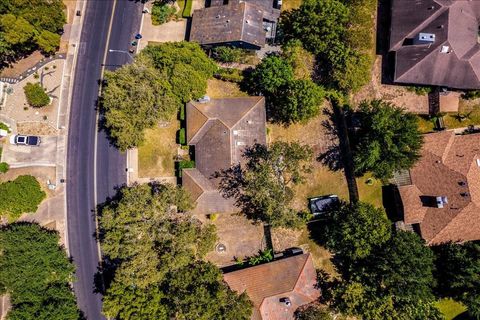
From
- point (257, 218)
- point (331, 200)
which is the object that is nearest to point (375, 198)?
point (331, 200)

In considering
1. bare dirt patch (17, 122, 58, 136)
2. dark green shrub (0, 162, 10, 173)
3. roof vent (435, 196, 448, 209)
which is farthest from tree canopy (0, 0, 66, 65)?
roof vent (435, 196, 448, 209)

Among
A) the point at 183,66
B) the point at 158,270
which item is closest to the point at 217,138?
the point at 183,66

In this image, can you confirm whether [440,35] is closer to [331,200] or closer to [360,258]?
[331,200]

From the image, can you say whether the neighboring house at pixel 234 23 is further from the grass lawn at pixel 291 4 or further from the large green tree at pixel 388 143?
the large green tree at pixel 388 143

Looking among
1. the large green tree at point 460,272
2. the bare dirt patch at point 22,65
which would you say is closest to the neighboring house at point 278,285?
the large green tree at point 460,272

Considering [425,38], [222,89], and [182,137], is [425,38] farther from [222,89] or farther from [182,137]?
[182,137]

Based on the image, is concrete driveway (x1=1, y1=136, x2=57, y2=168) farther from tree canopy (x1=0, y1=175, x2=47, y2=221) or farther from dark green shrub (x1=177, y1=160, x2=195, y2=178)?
dark green shrub (x1=177, y1=160, x2=195, y2=178)
